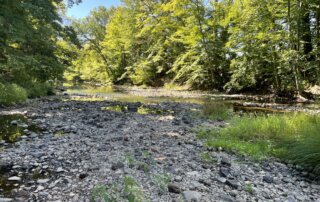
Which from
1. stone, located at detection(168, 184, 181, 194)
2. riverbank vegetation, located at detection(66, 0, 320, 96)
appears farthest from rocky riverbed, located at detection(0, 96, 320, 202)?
riverbank vegetation, located at detection(66, 0, 320, 96)

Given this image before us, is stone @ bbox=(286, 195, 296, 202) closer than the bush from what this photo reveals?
Yes

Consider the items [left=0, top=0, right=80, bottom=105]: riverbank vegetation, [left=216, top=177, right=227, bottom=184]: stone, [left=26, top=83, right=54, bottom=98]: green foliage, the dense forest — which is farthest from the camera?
[left=26, top=83, right=54, bottom=98]: green foliage

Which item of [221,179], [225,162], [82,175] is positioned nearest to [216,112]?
[225,162]

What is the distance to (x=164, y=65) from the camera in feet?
95.7

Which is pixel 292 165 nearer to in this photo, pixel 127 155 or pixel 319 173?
pixel 319 173

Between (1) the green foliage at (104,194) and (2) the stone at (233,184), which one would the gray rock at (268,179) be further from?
(1) the green foliage at (104,194)

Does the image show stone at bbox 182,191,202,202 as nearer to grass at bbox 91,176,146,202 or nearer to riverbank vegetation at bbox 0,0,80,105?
grass at bbox 91,176,146,202

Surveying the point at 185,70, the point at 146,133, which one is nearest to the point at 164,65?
the point at 185,70

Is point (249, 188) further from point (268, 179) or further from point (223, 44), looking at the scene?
point (223, 44)

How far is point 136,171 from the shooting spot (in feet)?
13.0

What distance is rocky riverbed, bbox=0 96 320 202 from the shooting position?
10.7 feet

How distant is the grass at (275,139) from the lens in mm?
4438

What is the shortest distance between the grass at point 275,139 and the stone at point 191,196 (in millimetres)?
2058

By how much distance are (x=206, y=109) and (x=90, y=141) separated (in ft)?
17.4
